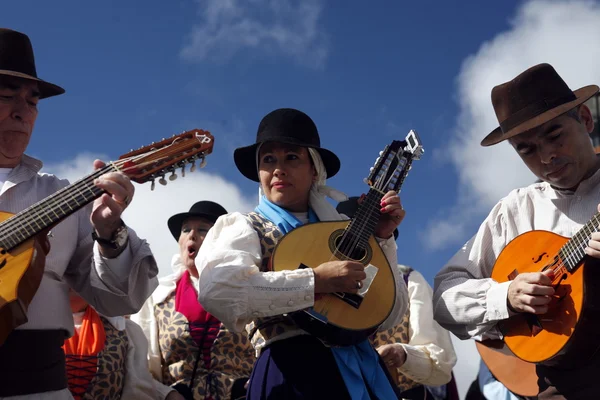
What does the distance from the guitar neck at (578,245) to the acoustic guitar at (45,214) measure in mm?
1839

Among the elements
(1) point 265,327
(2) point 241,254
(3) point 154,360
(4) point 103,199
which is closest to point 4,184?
(4) point 103,199

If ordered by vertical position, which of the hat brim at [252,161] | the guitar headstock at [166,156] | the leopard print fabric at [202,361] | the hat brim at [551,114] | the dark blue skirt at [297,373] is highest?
the hat brim at [551,114]

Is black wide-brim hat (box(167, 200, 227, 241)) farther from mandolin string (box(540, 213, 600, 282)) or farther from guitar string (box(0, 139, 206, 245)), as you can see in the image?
mandolin string (box(540, 213, 600, 282))

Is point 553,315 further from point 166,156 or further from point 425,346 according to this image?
point 425,346

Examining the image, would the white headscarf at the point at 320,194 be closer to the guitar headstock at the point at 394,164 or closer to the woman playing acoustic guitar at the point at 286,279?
the woman playing acoustic guitar at the point at 286,279

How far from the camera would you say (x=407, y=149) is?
13.9ft

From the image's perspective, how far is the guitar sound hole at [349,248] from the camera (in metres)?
3.81

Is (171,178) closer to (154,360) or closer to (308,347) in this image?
(308,347)

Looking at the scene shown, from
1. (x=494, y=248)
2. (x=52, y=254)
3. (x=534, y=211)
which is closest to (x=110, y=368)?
(x=52, y=254)

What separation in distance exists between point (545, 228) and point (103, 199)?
2315 mm

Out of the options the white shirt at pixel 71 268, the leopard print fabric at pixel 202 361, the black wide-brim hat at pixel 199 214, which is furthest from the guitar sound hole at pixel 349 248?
the black wide-brim hat at pixel 199 214

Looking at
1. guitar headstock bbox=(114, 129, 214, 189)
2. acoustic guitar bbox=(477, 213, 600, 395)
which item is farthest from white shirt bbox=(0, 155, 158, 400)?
acoustic guitar bbox=(477, 213, 600, 395)

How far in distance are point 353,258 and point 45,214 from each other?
1531 millimetres

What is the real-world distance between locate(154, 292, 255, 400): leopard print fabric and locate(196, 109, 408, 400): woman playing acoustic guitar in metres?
1.55
